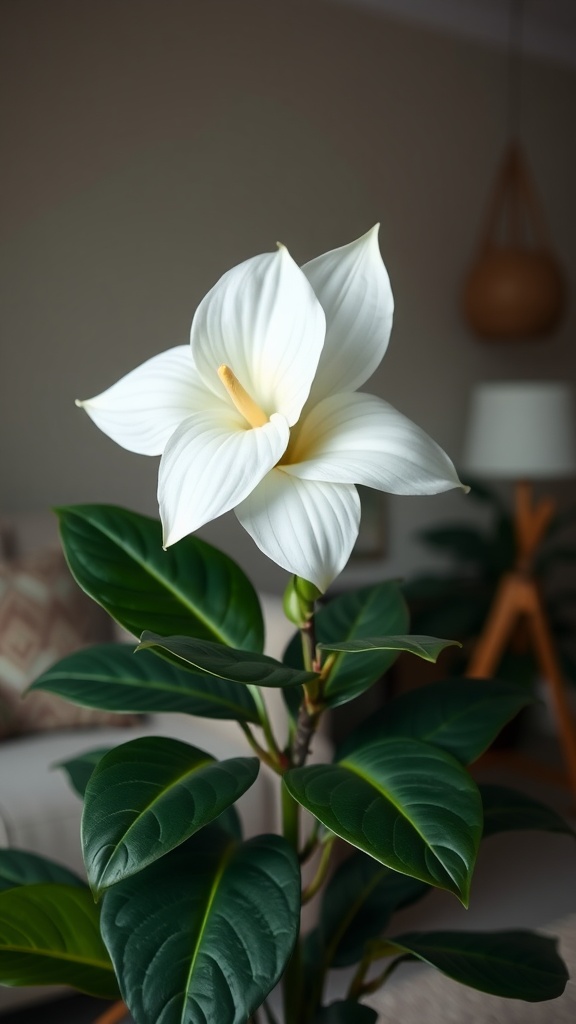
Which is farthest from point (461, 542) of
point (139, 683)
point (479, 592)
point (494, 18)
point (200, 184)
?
Answer: point (139, 683)

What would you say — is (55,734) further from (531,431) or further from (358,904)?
(531,431)

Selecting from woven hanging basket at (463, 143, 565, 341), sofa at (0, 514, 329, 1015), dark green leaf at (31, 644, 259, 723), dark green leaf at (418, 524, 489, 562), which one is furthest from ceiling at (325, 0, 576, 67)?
dark green leaf at (31, 644, 259, 723)

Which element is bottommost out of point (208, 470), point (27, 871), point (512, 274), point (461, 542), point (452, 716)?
point (461, 542)

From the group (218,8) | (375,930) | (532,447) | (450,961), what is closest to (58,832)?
(375,930)

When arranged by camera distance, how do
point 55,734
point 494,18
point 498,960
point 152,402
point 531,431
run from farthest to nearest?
1. point 494,18
2. point 531,431
3. point 55,734
4. point 498,960
5. point 152,402

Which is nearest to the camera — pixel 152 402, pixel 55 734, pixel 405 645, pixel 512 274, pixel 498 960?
pixel 405 645

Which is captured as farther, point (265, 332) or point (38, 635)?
point (38, 635)

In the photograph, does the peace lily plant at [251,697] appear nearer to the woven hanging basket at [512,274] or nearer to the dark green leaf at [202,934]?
the dark green leaf at [202,934]
